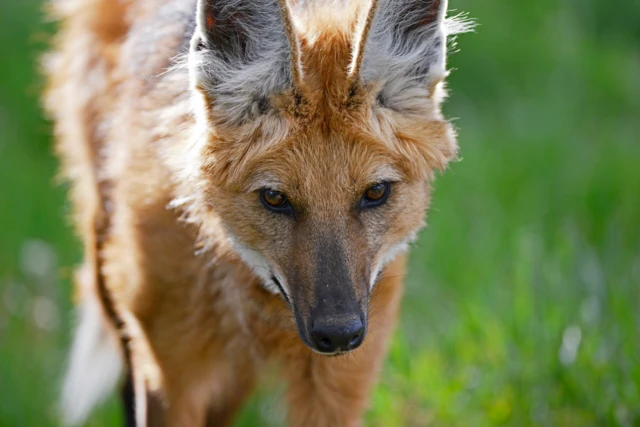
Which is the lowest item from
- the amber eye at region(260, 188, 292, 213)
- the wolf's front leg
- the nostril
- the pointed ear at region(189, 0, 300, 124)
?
the wolf's front leg

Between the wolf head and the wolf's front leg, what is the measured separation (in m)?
0.35

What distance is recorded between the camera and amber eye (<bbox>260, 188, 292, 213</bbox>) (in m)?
2.60

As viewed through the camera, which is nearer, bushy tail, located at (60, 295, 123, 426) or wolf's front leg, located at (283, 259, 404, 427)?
wolf's front leg, located at (283, 259, 404, 427)

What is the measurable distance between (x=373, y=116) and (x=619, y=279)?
6.07 ft

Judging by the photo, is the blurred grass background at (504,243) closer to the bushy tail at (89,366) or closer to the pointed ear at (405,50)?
the bushy tail at (89,366)

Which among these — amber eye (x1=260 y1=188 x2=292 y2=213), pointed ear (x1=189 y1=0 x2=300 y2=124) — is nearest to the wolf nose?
amber eye (x1=260 y1=188 x2=292 y2=213)

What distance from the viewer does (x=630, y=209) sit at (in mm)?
5027

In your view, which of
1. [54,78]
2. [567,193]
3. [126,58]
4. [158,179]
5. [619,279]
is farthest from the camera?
[567,193]

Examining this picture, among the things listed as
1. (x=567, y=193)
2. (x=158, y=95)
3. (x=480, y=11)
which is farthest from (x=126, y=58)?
(x=480, y=11)

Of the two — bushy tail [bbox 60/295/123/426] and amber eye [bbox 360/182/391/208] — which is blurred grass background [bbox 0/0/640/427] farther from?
amber eye [bbox 360/182/391/208]

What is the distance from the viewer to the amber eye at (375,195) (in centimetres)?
262

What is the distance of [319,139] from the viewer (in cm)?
260

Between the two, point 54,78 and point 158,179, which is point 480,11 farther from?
point 158,179

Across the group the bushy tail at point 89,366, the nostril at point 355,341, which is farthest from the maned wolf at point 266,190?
the bushy tail at point 89,366
